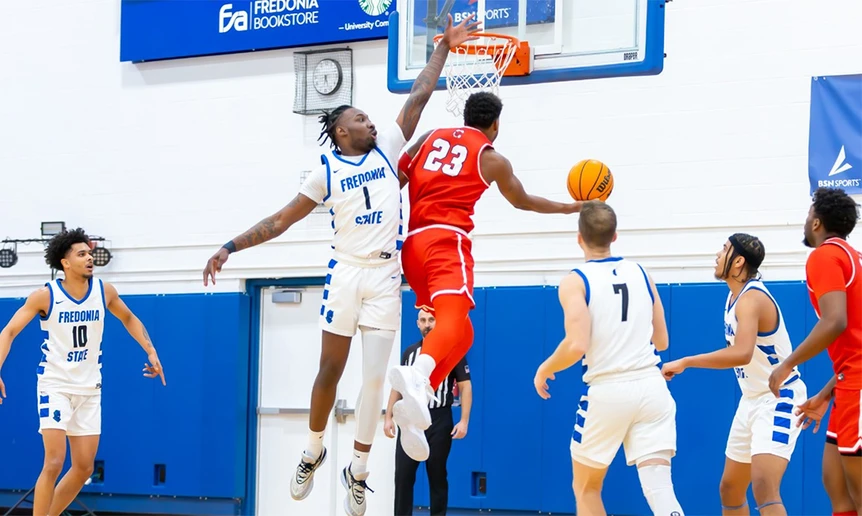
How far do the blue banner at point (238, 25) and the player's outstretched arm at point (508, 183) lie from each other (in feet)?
17.8

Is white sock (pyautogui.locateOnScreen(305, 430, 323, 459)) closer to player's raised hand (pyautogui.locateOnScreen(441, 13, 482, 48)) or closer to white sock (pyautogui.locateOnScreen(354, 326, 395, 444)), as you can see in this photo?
white sock (pyautogui.locateOnScreen(354, 326, 395, 444))

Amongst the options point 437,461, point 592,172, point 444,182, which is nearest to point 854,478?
point 592,172

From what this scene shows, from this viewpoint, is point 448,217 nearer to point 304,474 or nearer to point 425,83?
point 425,83

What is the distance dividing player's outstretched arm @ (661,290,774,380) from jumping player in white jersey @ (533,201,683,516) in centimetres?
45

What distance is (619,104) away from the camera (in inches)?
401

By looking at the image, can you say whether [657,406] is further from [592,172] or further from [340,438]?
[340,438]

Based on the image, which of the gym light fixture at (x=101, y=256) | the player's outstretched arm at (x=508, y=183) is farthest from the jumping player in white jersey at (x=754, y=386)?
the gym light fixture at (x=101, y=256)

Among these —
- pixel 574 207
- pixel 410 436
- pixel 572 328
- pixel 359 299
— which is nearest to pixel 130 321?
pixel 359 299

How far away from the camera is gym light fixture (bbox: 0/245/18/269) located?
12.1 metres

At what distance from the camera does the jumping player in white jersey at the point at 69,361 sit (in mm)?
8172

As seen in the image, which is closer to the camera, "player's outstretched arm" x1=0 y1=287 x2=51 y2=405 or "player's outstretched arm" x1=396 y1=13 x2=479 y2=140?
"player's outstretched arm" x1=396 y1=13 x2=479 y2=140

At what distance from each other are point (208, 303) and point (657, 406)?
725 cm

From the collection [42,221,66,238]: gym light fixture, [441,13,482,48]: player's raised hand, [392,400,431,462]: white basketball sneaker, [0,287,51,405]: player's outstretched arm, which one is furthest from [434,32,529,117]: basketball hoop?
[42,221,66,238]: gym light fixture

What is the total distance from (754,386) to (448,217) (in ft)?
7.15
